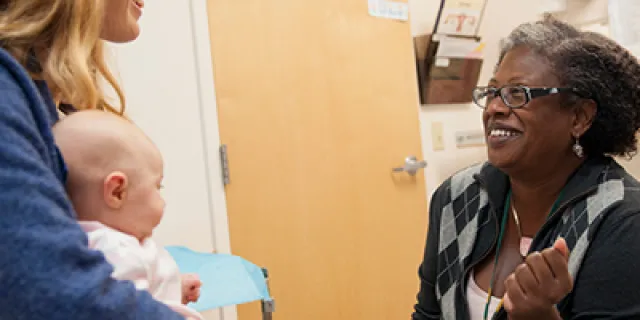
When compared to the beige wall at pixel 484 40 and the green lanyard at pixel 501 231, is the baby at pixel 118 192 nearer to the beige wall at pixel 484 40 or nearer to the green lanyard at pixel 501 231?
the green lanyard at pixel 501 231

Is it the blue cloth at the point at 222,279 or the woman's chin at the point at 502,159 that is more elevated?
the woman's chin at the point at 502,159

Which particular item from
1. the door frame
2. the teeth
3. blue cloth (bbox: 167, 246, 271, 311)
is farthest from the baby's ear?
the door frame

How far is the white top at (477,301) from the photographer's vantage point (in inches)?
50.1

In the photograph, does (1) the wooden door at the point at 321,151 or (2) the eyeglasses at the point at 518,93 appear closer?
(2) the eyeglasses at the point at 518,93

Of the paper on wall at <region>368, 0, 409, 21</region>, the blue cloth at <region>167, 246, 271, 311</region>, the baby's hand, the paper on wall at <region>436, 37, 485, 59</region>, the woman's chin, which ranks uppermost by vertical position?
the paper on wall at <region>368, 0, 409, 21</region>

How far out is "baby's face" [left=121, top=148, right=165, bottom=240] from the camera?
68cm

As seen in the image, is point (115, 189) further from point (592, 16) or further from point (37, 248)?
point (592, 16)

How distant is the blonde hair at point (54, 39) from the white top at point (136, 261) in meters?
0.17

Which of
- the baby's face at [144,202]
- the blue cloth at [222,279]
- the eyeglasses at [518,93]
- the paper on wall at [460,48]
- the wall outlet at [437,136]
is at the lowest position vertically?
the blue cloth at [222,279]

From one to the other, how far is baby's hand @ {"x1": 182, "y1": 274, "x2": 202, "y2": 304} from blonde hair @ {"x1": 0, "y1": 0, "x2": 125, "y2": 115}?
0.30 meters

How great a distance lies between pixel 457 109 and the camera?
2947 millimetres

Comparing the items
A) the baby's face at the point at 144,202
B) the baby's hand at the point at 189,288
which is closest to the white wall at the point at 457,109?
the baby's hand at the point at 189,288

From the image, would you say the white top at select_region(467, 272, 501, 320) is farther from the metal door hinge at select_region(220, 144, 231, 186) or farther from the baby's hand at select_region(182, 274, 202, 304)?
the metal door hinge at select_region(220, 144, 231, 186)

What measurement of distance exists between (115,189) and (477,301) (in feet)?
3.16
